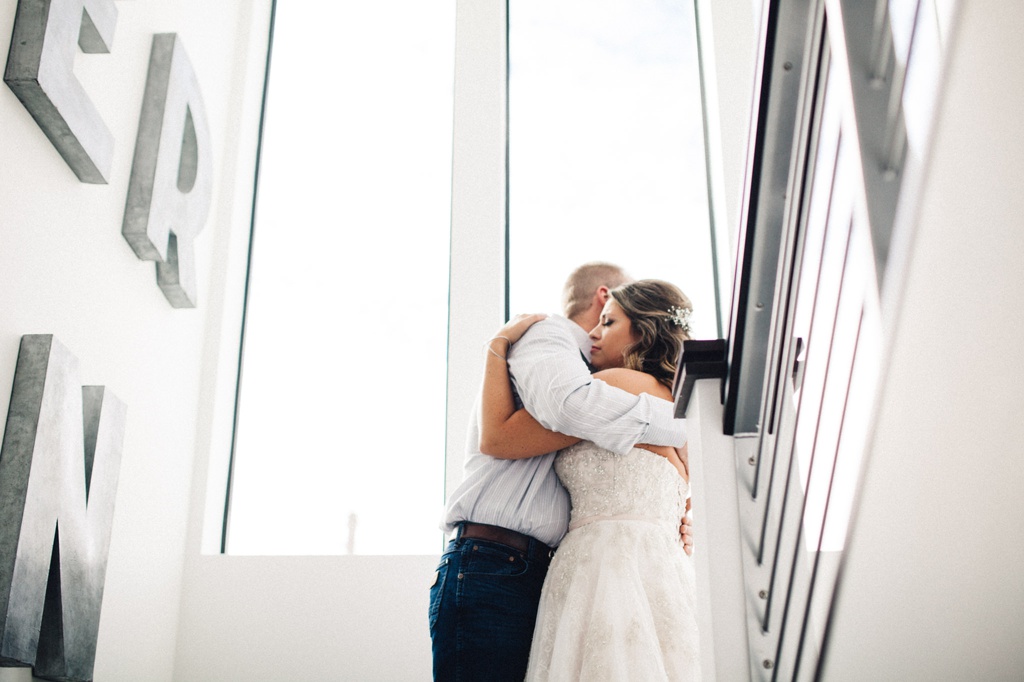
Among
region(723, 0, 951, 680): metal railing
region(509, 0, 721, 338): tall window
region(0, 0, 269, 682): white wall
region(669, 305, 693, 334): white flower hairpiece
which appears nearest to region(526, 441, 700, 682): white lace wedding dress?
region(669, 305, 693, 334): white flower hairpiece

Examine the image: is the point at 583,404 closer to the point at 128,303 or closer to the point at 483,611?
the point at 483,611

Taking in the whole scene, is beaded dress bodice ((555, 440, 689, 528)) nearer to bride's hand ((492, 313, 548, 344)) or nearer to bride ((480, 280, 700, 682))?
bride ((480, 280, 700, 682))

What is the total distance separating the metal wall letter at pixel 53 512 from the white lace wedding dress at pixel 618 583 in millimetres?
1180

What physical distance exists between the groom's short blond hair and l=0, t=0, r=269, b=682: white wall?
1.38 metres

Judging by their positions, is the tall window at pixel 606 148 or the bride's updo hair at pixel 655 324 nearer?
the bride's updo hair at pixel 655 324

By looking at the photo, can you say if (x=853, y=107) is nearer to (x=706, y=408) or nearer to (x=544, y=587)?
(x=706, y=408)

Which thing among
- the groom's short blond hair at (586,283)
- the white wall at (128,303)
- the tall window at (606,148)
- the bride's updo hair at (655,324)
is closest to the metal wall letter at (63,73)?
the white wall at (128,303)

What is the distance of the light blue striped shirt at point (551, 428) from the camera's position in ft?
6.50

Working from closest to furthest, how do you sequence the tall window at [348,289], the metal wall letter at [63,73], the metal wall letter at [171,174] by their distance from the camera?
the metal wall letter at [63,73], the metal wall letter at [171,174], the tall window at [348,289]

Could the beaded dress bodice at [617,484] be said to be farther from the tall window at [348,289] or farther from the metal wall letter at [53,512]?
the tall window at [348,289]

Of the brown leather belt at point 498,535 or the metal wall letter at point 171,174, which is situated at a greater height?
the metal wall letter at point 171,174

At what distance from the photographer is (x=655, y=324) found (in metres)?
2.33

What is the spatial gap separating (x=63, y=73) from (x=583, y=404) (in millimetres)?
1538

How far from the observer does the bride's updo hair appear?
228 centimetres
